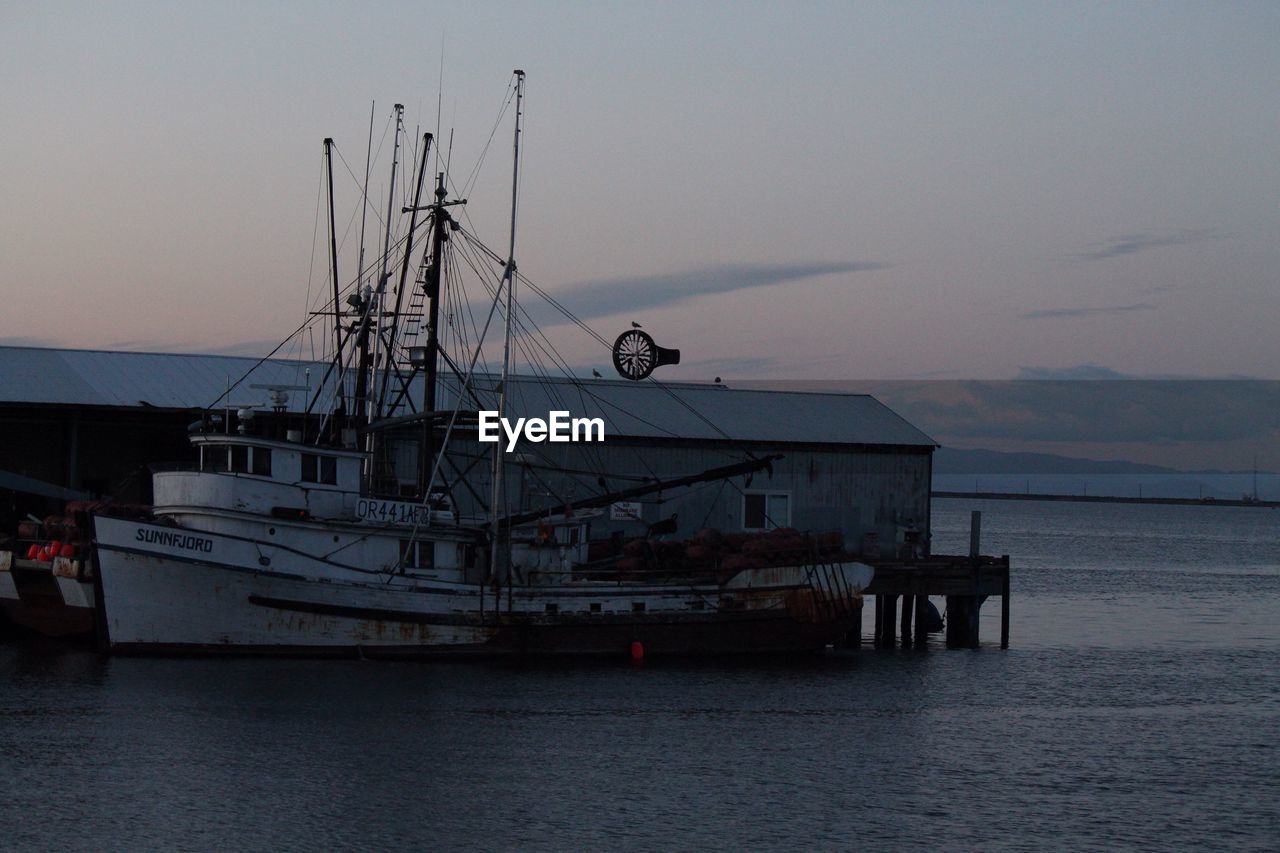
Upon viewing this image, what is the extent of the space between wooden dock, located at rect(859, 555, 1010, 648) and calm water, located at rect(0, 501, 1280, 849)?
2522 mm

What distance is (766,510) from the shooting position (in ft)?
143

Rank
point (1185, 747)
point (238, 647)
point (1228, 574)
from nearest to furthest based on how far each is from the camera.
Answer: point (1185, 747), point (238, 647), point (1228, 574)

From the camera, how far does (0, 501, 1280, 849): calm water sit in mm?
19969

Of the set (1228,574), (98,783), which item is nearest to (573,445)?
(98,783)

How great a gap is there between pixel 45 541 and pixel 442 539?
30.6 ft

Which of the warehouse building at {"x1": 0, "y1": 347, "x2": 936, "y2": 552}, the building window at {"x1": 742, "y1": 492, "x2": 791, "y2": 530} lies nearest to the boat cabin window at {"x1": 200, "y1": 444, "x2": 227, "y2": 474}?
the warehouse building at {"x1": 0, "y1": 347, "x2": 936, "y2": 552}

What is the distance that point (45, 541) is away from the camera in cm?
3475

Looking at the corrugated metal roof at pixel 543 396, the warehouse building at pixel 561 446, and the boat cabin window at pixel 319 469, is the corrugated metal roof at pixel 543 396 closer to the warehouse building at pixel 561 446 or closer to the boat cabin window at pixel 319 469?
the warehouse building at pixel 561 446

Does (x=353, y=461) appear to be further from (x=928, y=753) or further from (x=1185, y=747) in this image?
(x=1185, y=747)

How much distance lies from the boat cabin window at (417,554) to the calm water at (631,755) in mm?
2330

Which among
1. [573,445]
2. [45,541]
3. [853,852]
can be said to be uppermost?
[573,445]

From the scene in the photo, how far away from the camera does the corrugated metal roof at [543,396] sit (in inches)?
1624

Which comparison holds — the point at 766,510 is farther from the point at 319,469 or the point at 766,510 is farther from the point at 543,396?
the point at 319,469

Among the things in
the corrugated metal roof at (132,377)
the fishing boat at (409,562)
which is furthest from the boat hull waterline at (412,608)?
the corrugated metal roof at (132,377)
